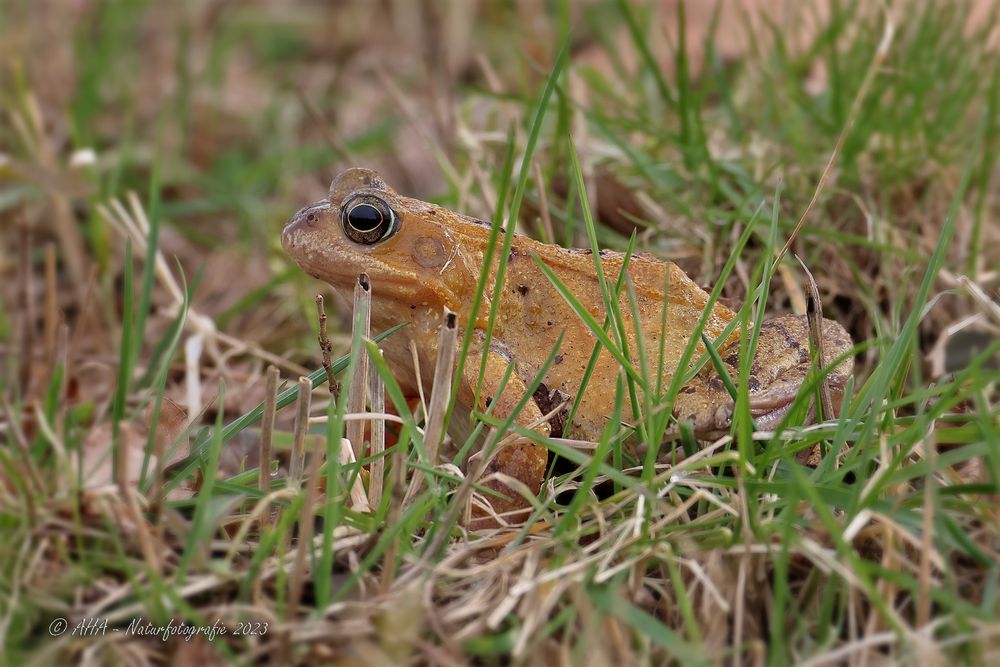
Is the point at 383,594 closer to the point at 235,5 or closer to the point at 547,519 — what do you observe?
the point at 547,519

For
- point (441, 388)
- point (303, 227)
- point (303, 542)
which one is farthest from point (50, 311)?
point (303, 542)

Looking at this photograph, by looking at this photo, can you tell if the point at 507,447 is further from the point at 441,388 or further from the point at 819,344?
the point at 819,344

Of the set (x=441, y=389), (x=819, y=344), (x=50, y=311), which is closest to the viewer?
(x=441, y=389)

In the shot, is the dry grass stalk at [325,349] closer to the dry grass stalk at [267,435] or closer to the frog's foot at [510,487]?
the dry grass stalk at [267,435]

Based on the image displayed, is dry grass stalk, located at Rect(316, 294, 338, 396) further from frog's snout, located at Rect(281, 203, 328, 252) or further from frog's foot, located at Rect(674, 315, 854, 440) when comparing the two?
frog's foot, located at Rect(674, 315, 854, 440)

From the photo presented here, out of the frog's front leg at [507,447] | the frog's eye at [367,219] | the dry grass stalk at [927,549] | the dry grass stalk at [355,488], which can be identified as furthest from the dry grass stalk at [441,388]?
the dry grass stalk at [927,549]

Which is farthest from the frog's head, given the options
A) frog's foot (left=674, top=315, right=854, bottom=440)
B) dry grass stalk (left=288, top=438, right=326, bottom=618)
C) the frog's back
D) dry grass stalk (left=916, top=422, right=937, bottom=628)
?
dry grass stalk (left=916, top=422, right=937, bottom=628)
